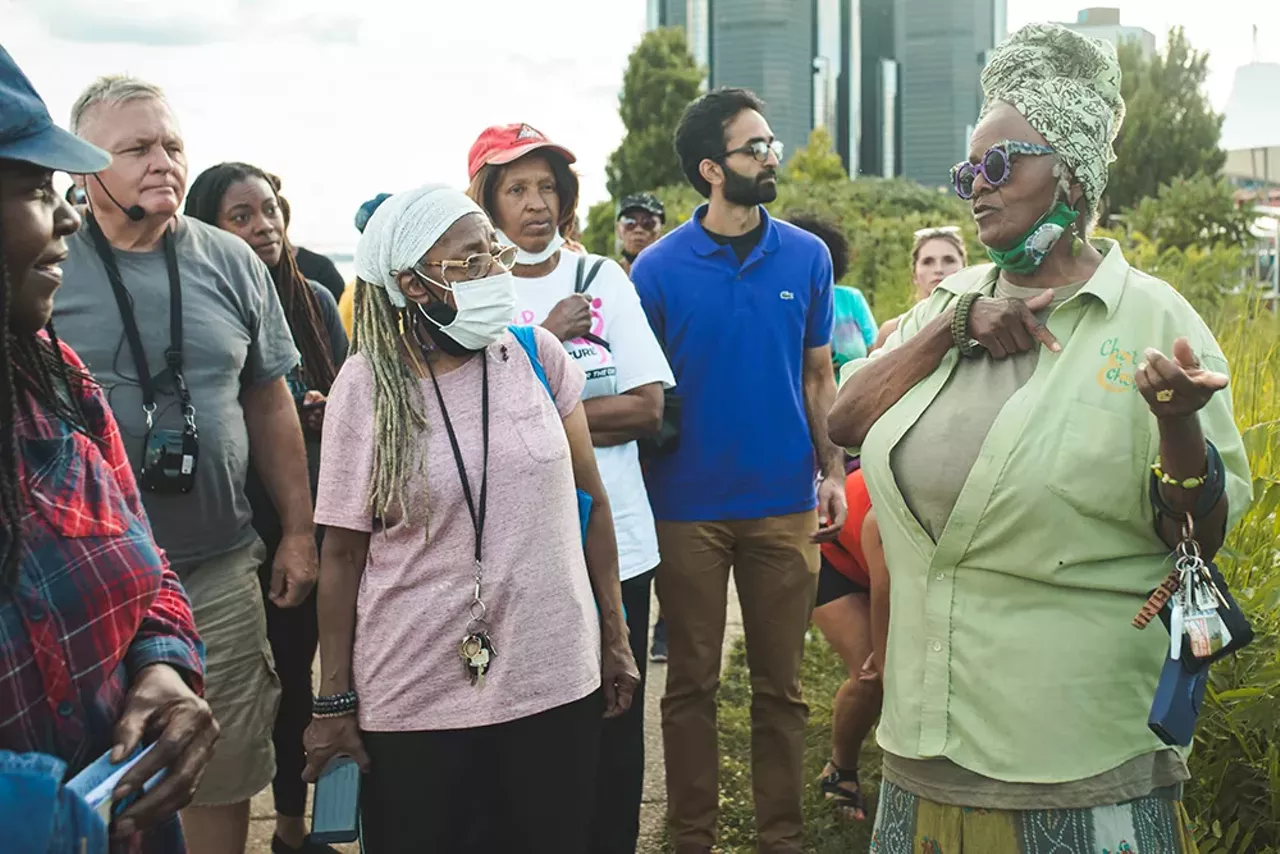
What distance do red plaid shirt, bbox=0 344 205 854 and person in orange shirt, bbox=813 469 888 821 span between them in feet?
9.75

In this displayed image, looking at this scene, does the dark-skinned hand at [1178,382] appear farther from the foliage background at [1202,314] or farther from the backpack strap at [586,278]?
the backpack strap at [586,278]

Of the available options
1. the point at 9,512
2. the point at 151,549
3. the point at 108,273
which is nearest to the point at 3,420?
the point at 9,512

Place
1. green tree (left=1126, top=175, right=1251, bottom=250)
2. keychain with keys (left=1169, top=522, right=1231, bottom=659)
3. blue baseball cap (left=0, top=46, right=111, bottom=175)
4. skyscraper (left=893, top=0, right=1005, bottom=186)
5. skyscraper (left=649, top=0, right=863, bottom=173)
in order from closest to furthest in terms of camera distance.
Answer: blue baseball cap (left=0, top=46, right=111, bottom=175) < keychain with keys (left=1169, top=522, right=1231, bottom=659) < green tree (left=1126, top=175, right=1251, bottom=250) < skyscraper (left=649, top=0, right=863, bottom=173) < skyscraper (left=893, top=0, right=1005, bottom=186)

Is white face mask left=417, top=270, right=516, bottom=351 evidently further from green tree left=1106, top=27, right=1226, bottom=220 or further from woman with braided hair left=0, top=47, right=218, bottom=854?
green tree left=1106, top=27, right=1226, bottom=220

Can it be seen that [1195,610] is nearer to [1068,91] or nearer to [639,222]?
[1068,91]

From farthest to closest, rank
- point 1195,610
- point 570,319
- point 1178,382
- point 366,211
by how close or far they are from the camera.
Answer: point 366,211 → point 570,319 → point 1195,610 → point 1178,382

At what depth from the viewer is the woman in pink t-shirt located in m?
3.08

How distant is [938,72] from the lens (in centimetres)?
5741

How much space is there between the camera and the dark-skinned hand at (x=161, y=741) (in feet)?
6.50

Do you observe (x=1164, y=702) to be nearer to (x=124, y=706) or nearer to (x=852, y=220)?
(x=124, y=706)

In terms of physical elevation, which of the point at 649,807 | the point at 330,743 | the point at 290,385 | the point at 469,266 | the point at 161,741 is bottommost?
the point at 649,807

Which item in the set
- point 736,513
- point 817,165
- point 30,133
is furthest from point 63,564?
point 817,165

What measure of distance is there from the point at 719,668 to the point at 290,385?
174cm

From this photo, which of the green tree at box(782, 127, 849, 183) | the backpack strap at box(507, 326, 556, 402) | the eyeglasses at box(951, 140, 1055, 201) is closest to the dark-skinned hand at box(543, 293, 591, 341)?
the backpack strap at box(507, 326, 556, 402)
